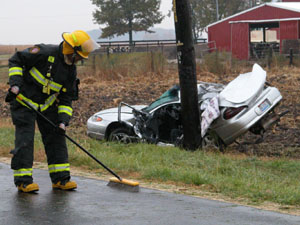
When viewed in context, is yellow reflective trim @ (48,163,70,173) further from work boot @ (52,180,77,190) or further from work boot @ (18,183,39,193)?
work boot @ (18,183,39,193)

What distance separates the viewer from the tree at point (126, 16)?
261 ft

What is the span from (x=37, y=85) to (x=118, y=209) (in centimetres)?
170

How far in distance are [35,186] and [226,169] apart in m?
3.28

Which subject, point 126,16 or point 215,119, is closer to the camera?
point 215,119

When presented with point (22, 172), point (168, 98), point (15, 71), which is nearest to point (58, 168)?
point (22, 172)

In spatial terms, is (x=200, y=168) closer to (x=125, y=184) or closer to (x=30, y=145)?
(x=125, y=184)

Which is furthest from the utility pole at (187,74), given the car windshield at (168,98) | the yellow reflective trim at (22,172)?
the yellow reflective trim at (22,172)

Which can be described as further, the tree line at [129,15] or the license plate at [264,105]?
the tree line at [129,15]

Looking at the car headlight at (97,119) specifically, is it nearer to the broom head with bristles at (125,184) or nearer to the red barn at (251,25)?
the broom head with bristles at (125,184)

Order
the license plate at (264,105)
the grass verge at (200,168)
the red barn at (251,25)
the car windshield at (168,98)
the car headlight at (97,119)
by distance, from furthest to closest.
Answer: the red barn at (251,25) < the car headlight at (97,119) < the car windshield at (168,98) < the license plate at (264,105) < the grass verge at (200,168)

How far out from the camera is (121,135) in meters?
12.1

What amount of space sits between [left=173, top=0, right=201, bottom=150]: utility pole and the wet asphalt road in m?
4.20

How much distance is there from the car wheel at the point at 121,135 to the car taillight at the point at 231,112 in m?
1.84

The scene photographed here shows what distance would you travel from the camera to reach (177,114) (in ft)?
39.8
